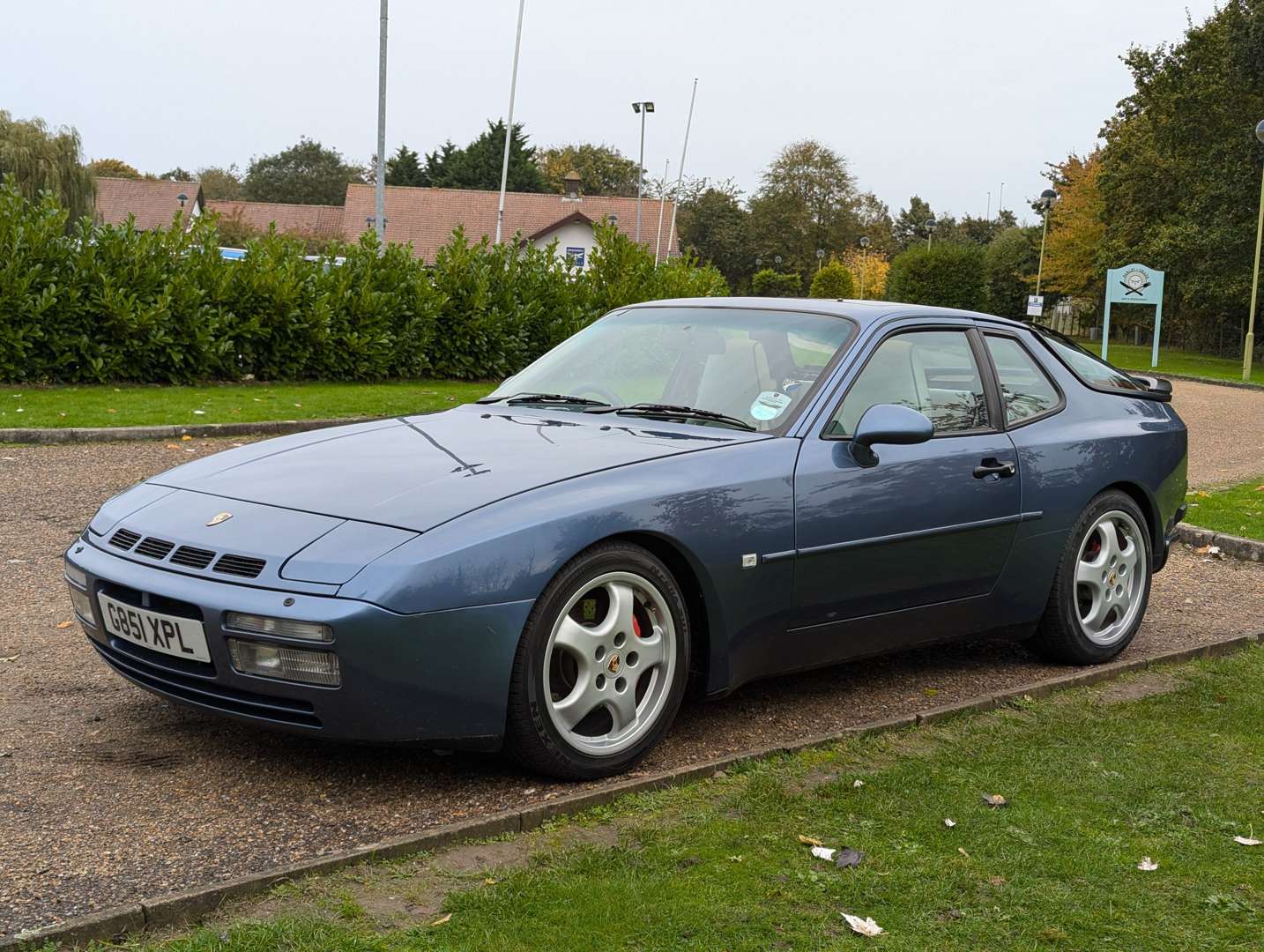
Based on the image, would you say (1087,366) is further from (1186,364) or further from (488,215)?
(488,215)

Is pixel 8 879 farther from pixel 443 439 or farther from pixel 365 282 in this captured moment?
pixel 365 282

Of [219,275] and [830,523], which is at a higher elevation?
[219,275]

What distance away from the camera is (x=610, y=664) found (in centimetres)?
402

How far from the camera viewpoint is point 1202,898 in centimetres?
332

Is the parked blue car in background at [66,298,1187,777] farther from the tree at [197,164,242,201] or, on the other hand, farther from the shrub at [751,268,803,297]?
the tree at [197,164,242,201]

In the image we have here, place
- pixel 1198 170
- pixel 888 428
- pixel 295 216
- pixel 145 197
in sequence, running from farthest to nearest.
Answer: pixel 295 216, pixel 145 197, pixel 1198 170, pixel 888 428

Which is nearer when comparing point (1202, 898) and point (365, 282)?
point (1202, 898)

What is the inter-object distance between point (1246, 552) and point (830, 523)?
5204mm

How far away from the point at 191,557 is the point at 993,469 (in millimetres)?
2972

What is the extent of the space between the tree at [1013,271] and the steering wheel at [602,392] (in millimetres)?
71886

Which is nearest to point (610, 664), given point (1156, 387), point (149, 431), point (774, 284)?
point (1156, 387)

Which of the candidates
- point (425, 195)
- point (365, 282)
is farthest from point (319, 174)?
point (365, 282)

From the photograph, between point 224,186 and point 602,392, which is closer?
point 602,392

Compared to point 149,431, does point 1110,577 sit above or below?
above
